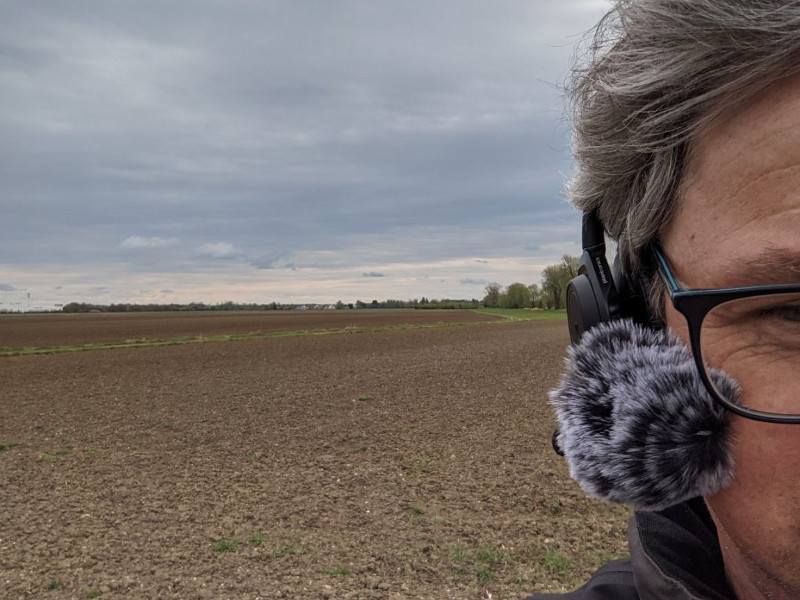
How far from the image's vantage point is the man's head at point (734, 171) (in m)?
0.86

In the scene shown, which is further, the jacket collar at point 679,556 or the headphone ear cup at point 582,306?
the headphone ear cup at point 582,306

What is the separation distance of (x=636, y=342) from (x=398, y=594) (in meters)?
5.97

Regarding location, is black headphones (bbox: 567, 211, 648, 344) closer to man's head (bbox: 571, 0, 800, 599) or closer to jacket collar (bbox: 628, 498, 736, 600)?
man's head (bbox: 571, 0, 800, 599)

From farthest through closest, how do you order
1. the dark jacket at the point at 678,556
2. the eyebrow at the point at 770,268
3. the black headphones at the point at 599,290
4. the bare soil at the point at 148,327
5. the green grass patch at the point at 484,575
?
the bare soil at the point at 148,327 < the green grass patch at the point at 484,575 < the black headphones at the point at 599,290 < the dark jacket at the point at 678,556 < the eyebrow at the point at 770,268

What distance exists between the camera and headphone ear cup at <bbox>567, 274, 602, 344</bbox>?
54.2 inches

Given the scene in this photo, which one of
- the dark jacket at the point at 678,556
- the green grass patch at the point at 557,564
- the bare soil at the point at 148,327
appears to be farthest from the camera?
the bare soil at the point at 148,327

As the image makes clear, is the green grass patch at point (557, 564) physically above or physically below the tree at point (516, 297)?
below

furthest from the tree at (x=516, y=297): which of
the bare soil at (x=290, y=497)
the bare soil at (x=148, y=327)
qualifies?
the bare soil at (x=290, y=497)

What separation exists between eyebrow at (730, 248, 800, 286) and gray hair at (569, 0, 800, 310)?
0.20 m

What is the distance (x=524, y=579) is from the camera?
6.43 m

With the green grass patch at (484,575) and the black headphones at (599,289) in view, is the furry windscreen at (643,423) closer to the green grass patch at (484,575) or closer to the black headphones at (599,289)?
the black headphones at (599,289)

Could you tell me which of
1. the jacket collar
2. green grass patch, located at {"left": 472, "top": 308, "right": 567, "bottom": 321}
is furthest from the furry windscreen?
green grass patch, located at {"left": 472, "top": 308, "right": 567, "bottom": 321}

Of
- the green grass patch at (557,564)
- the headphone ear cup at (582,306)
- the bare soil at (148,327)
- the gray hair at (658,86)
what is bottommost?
the green grass patch at (557,564)

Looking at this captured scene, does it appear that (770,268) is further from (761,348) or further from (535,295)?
(535,295)
